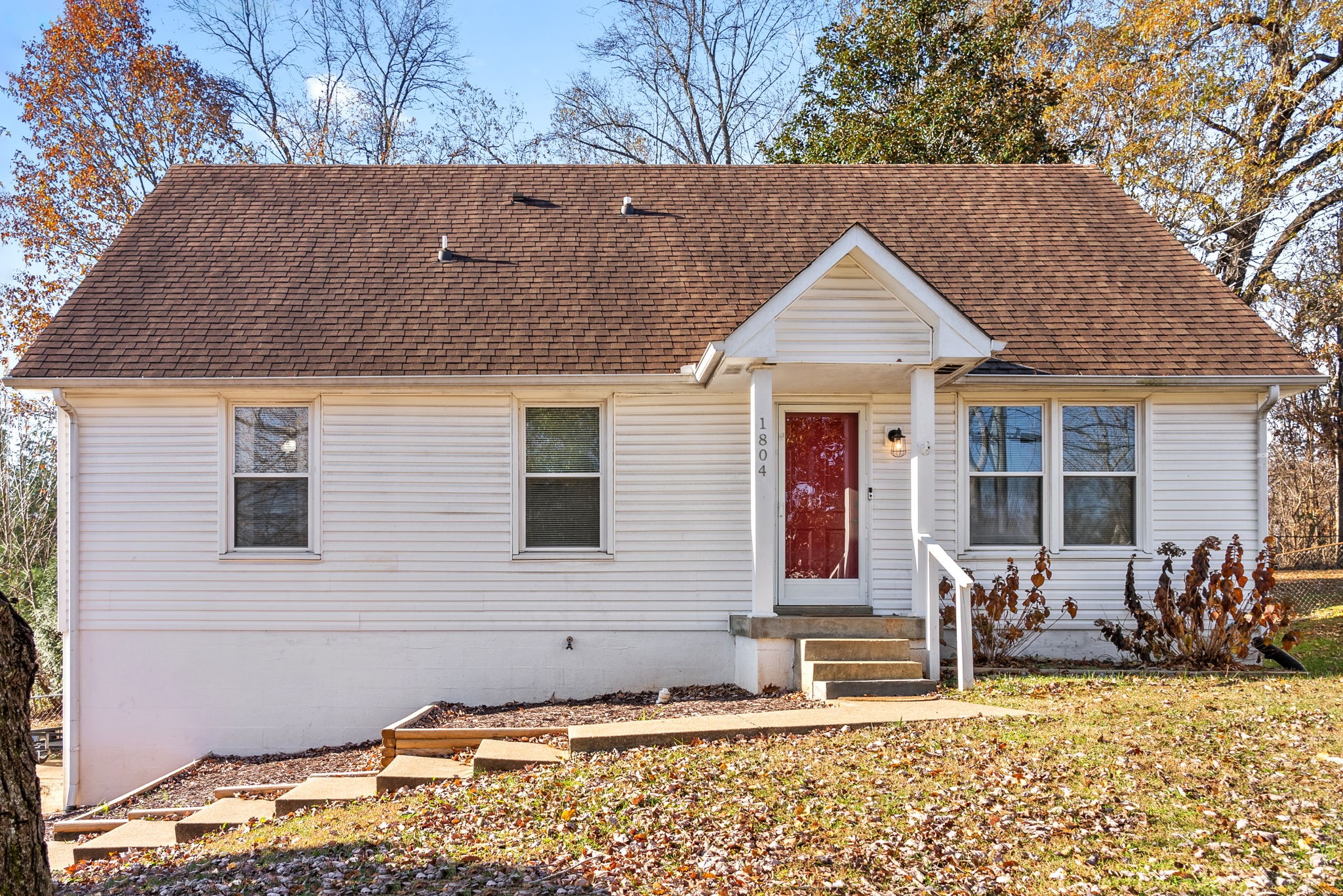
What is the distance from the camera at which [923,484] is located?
9.93 metres

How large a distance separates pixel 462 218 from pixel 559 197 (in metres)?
1.35

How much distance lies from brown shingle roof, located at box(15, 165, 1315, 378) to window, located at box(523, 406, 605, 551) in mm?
671

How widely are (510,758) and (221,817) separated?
7.05 ft

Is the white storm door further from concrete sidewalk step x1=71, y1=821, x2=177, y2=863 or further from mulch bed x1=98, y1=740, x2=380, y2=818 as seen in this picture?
concrete sidewalk step x1=71, y1=821, x2=177, y2=863

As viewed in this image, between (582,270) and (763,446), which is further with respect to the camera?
(582,270)

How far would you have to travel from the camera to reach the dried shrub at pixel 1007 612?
10203 mm

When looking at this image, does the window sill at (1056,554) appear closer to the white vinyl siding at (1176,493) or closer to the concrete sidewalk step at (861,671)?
the white vinyl siding at (1176,493)

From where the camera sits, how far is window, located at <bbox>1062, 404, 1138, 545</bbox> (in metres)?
11.0

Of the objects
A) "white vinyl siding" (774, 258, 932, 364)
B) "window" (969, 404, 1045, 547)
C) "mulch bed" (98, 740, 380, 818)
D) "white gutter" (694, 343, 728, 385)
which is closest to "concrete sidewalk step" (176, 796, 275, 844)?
"mulch bed" (98, 740, 380, 818)

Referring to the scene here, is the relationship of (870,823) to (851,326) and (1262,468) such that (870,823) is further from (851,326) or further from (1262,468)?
(1262,468)

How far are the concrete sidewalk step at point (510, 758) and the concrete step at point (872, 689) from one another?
260 centimetres

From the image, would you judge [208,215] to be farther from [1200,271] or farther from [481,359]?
[1200,271]

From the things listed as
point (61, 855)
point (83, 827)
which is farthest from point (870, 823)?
point (83, 827)

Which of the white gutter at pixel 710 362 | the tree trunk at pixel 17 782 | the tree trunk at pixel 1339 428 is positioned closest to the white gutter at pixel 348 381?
the white gutter at pixel 710 362
